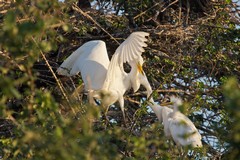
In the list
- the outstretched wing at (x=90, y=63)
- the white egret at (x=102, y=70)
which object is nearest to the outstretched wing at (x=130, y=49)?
the white egret at (x=102, y=70)

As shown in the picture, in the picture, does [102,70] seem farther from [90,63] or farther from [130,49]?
[130,49]

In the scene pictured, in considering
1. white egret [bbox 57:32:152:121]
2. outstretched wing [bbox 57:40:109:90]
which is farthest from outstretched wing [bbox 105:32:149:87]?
outstretched wing [bbox 57:40:109:90]

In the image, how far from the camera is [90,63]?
5.16 metres

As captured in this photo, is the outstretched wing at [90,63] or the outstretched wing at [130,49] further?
the outstretched wing at [90,63]

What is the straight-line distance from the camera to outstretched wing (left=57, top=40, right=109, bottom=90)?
199 inches

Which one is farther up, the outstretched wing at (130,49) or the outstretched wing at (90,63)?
the outstretched wing at (130,49)

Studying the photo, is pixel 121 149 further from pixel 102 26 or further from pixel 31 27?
pixel 31 27

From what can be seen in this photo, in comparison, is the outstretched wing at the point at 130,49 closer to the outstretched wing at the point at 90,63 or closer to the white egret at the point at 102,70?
the white egret at the point at 102,70

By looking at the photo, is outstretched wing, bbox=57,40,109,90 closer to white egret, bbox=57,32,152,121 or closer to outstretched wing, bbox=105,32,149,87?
white egret, bbox=57,32,152,121

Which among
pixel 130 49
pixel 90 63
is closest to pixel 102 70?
pixel 90 63

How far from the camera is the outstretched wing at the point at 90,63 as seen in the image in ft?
16.6

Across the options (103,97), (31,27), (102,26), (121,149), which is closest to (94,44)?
(102,26)

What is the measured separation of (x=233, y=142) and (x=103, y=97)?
605 mm

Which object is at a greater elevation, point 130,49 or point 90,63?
point 130,49
